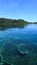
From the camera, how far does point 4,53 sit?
1502 cm

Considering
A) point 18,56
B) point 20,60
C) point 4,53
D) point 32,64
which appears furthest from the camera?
point 4,53

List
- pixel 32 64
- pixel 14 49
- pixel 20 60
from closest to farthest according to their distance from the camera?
pixel 32 64 → pixel 20 60 → pixel 14 49

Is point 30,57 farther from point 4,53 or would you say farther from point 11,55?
point 4,53

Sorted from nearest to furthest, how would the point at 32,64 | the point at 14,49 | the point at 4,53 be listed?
the point at 32,64, the point at 4,53, the point at 14,49

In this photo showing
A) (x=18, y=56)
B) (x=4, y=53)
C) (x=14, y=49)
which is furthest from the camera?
(x=14, y=49)

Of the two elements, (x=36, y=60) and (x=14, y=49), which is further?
(x=14, y=49)

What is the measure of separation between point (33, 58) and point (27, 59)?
644 mm

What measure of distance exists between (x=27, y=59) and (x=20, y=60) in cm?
75

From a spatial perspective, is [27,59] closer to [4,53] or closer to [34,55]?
[34,55]

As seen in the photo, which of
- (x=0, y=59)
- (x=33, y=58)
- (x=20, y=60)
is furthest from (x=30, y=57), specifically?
(x=0, y=59)

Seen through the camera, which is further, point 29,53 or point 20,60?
point 29,53

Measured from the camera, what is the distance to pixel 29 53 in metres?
14.8

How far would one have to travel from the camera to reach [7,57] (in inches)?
548

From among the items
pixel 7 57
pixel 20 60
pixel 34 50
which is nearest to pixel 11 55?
pixel 7 57
